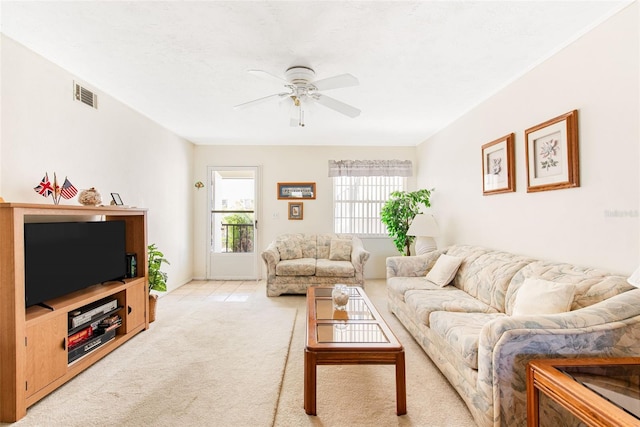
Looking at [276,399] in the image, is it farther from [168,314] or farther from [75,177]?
[75,177]

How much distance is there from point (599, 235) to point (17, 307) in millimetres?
3655

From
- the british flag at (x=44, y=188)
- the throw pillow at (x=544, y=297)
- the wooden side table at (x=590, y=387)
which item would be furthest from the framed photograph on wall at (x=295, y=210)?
the wooden side table at (x=590, y=387)

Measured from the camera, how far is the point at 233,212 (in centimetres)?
581

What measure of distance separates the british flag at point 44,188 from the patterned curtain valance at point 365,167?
4025 mm

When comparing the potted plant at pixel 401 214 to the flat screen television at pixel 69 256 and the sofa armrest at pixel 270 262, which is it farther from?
the flat screen television at pixel 69 256

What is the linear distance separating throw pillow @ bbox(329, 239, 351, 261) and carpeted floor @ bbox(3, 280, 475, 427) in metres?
1.92

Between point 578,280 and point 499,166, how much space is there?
1.47 meters

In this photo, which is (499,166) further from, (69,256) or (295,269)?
(69,256)

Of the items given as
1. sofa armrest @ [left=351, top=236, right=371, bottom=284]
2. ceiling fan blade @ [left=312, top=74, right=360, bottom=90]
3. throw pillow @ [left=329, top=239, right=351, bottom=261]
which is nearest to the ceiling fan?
ceiling fan blade @ [left=312, top=74, right=360, bottom=90]

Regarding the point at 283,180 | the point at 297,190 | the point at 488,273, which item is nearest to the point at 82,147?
the point at 283,180

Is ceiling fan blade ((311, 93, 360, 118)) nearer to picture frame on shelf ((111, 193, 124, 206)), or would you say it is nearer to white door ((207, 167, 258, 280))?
picture frame on shelf ((111, 193, 124, 206))

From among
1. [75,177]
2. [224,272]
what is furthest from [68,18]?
[224,272]

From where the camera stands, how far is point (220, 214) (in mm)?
5801

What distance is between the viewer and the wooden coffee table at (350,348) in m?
1.87
